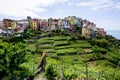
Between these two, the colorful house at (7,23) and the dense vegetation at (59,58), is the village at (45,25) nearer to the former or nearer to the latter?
the colorful house at (7,23)

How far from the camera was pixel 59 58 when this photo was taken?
64.8 meters

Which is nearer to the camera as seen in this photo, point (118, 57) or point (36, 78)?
point (36, 78)

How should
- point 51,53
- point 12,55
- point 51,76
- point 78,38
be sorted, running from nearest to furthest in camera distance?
point 12,55
point 51,76
point 51,53
point 78,38

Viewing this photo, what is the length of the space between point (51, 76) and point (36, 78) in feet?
8.19

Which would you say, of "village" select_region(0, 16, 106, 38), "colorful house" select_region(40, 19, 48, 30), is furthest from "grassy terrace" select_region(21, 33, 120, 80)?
"colorful house" select_region(40, 19, 48, 30)

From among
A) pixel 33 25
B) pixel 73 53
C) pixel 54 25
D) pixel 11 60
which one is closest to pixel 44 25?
pixel 54 25

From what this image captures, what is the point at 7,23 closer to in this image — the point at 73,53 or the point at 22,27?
the point at 22,27

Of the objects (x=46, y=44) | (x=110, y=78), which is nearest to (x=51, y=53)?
(x=46, y=44)

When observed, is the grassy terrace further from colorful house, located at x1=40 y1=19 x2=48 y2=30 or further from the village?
colorful house, located at x1=40 y1=19 x2=48 y2=30

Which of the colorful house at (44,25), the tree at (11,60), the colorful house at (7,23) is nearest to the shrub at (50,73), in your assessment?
the tree at (11,60)

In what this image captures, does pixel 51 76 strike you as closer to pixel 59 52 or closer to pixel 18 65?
pixel 18 65

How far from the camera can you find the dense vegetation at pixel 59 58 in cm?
3264

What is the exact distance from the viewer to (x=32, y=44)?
75.8 meters

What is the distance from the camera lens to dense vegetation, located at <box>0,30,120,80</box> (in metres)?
32.6
